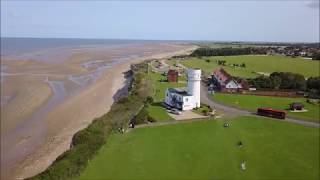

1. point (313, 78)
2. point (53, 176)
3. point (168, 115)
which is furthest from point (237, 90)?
point (53, 176)

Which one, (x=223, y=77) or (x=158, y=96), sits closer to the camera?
(x=158, y=96)

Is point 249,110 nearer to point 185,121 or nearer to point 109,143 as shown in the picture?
point 185,121

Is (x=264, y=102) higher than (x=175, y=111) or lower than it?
higher

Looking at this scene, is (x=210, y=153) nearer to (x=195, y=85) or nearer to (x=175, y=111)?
(x=175, y=111)

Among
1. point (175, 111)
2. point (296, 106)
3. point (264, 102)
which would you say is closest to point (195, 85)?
Answer: point (175, 111)

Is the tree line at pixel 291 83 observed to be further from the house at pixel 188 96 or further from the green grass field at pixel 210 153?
the green grass field at pixel 210 153

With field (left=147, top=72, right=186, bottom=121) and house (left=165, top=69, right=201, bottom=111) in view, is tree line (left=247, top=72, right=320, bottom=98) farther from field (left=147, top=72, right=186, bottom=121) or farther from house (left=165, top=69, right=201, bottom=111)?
house (left=165, top=69, right=201, bottom=111)
